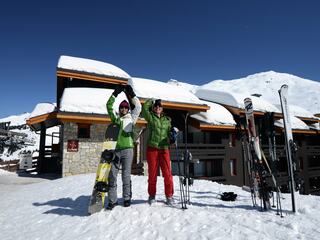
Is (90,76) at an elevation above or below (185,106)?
above

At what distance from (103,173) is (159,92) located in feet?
38.8

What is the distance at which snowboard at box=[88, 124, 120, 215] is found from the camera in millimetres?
4746

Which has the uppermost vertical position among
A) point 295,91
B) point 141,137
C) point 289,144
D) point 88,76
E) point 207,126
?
point 295,91

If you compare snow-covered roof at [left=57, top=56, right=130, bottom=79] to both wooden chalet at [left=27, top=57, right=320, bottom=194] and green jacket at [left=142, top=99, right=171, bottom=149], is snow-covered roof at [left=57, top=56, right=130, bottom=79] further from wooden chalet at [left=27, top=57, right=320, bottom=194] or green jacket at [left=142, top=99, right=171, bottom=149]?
green jacket at [left=142, top=99, right=171, bottom=149]

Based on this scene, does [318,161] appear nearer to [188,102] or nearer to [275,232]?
[188,102]

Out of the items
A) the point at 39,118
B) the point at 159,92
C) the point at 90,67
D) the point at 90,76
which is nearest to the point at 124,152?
the point at 39,118

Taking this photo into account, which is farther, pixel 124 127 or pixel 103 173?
pixel 124 127

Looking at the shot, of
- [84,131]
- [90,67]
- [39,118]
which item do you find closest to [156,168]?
[84,131]

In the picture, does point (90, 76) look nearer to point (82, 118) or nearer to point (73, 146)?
point (82, 118)

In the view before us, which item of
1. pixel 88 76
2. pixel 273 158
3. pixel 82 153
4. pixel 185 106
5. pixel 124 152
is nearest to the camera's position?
pixel 124 152

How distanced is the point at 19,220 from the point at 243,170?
15277mm

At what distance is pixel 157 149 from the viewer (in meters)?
5.16

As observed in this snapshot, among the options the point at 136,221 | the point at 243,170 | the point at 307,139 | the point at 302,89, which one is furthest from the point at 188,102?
the point at 302,89

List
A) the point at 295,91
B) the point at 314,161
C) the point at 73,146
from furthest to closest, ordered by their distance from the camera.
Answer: the point at 295,91 < the point at 314,161 < the point at 73,146
